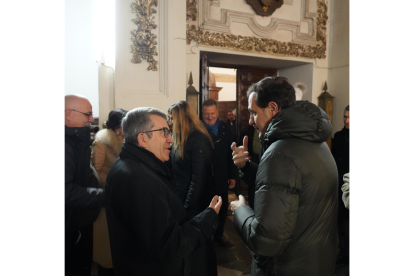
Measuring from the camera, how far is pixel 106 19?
288cm

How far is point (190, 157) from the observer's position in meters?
2.06

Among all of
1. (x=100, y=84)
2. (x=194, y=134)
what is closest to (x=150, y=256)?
(x=194, y=134)

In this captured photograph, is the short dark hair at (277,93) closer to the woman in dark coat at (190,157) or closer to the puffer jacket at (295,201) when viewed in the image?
the puffer jacket at (295,201)

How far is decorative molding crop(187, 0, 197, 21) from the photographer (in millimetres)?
3574

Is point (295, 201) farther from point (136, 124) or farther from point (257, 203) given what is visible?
point (136, 124)

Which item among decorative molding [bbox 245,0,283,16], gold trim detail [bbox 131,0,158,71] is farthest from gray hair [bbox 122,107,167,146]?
decorative molding [bbox 245,0,283,16]

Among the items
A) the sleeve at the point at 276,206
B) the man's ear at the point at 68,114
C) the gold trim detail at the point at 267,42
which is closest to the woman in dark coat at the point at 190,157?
the man's ear at the point at 68,114

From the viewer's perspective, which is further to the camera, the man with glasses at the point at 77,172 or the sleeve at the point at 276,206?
the man with glasses at the point at 77,172

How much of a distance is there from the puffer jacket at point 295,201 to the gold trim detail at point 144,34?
2522 millimetres

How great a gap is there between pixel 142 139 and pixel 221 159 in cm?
173

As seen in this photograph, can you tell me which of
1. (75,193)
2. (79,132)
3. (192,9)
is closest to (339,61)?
(192,9)

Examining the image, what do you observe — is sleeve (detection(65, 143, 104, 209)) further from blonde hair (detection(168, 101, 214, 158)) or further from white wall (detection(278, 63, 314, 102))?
white wall (detection(278, 63, 314, 102))

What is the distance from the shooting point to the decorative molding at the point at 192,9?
357cm
